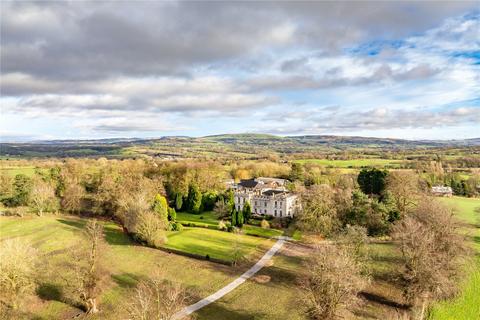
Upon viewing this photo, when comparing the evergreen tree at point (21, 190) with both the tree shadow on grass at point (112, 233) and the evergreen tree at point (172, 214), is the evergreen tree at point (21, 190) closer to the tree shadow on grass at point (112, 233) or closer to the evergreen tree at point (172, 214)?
the tree shadow on grass at point (112, 233)

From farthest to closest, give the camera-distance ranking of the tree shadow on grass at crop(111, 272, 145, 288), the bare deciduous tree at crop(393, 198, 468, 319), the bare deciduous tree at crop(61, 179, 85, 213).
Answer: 1. the bare deciduous tree at crop(61, 179, 85, 213)
2. the tree shadow on grass at crop(111, 272, 145, 288)
3. the bare deciduous tree at crop(393, 198, 468, 319)

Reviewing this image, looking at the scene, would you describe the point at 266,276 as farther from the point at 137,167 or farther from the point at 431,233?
the point at 137,167

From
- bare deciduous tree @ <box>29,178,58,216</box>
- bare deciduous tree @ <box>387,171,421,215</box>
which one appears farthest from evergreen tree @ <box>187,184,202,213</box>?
bare deciduous tree @ <box>387,171,421,215</box>

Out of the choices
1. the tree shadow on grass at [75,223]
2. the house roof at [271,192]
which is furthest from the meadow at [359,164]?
the tree shadow on grass at [75,223]

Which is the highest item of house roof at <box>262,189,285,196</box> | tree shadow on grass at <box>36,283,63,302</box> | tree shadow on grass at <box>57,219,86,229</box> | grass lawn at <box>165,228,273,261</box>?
house roof at <box>262,189,285,196</box>

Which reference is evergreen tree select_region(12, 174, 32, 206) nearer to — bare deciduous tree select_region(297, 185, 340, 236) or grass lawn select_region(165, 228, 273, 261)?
grass lawn select_region(165, 228, 273, 261)

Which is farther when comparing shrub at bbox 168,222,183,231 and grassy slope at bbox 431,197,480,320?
shrub at bbox 168,222,183,231
